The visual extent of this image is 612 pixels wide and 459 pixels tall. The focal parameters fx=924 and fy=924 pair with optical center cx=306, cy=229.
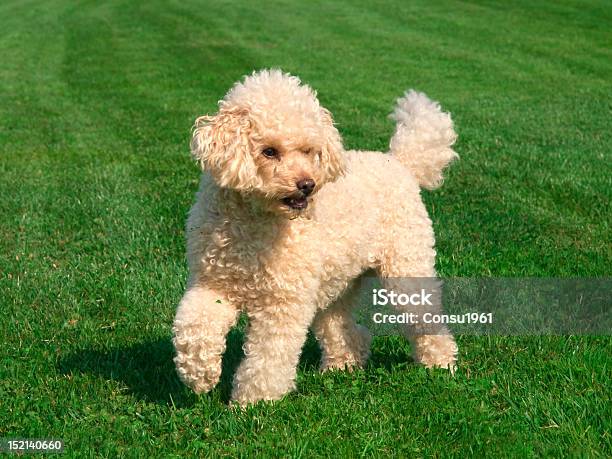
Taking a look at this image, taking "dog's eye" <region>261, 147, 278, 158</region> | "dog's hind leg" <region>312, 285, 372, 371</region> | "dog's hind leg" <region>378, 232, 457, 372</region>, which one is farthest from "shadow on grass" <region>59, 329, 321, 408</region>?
"dog's eye" <region>261, 147, 278, 158</region>

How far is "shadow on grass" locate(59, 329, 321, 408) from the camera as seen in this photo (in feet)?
18.1

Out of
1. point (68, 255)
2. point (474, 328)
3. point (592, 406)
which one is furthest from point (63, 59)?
point (592, 406)

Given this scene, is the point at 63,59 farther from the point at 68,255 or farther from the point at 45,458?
the point at 45,458

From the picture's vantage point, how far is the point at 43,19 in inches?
1302

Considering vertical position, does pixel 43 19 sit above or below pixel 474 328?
below

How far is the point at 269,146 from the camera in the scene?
5.06 metres

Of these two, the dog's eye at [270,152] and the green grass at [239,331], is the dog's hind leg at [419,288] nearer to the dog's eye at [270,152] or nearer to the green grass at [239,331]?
the green grass at [239,331]

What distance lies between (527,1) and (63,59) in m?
17.2

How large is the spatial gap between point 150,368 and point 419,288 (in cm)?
182

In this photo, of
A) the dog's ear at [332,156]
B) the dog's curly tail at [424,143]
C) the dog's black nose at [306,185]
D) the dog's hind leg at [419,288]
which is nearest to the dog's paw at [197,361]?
the dog's black nose at [306,185]

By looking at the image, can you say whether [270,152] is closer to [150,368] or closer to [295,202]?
[295,202]

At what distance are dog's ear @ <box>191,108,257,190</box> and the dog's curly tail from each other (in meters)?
1.85

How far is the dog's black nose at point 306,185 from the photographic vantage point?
195 inches

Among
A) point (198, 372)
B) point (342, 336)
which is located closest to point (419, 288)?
point (342, 336)
